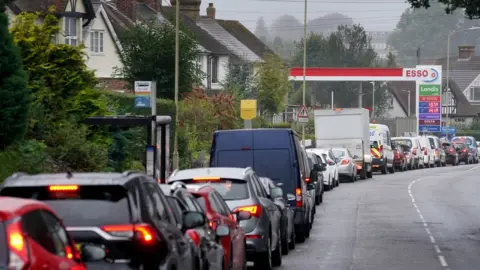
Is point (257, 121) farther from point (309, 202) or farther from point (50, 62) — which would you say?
point (309, 202)

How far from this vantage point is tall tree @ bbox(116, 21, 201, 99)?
45.0 m

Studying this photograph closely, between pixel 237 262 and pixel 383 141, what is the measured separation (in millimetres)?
47015

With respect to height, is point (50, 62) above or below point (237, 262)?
above

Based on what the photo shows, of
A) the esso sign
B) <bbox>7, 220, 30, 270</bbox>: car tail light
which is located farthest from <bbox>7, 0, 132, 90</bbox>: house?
<bbox>7, 220, 30, 270</bbox>: car tail light

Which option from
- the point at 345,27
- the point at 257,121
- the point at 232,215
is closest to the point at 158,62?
the point at 257,121

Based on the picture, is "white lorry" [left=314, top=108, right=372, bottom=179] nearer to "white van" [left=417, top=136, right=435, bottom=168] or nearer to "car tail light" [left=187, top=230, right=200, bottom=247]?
"white van" [left=417, top=136, right=435, bottom=168]

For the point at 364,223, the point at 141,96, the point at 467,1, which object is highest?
the point at 467,1

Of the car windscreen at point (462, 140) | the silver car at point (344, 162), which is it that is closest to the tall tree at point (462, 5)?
the silver car at point (344, 162)

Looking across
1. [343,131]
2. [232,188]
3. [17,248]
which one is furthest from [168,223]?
[343,131]

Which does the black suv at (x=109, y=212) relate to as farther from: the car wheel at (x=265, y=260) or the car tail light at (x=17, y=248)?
the car wheel at (x=265, y=260)

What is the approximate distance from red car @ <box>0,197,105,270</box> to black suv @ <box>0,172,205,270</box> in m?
1.01

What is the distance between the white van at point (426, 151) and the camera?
7225cm

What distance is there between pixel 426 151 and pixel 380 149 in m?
13.7

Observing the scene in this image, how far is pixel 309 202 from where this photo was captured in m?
24.7
